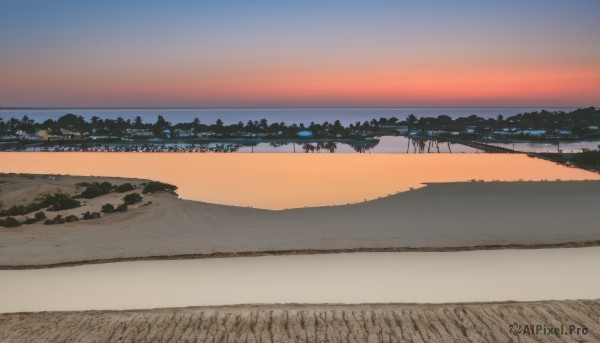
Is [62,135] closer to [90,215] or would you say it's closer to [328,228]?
[90,215]

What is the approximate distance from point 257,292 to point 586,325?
4328mm

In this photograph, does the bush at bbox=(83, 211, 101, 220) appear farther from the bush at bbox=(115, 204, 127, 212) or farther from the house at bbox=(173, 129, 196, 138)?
the house at bbox=(173, 129, 196, 138)

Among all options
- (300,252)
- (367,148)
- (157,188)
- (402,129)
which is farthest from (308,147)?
(300,252)

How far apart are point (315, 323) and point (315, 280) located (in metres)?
2.57

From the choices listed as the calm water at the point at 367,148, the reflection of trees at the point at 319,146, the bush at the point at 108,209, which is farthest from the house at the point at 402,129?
the bush at the point at 108,209

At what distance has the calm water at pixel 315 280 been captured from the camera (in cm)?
806

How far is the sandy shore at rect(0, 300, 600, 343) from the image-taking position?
19.9ft

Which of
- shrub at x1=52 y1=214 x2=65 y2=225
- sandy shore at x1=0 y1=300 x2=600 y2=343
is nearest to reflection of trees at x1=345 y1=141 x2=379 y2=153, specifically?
shrub at x1=52 y1=214 x2=65 y2=225

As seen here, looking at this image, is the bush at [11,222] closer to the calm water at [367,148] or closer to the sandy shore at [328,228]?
the sandy shore at [328,228]

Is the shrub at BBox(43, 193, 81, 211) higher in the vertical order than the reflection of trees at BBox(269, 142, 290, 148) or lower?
higher

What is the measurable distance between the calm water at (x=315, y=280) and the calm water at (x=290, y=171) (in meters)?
6.22

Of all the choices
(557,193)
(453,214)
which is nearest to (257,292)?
(453,214)

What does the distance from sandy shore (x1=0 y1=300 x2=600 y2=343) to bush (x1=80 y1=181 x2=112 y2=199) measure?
35.1 feet

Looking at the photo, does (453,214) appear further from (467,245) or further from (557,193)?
(557,193)
